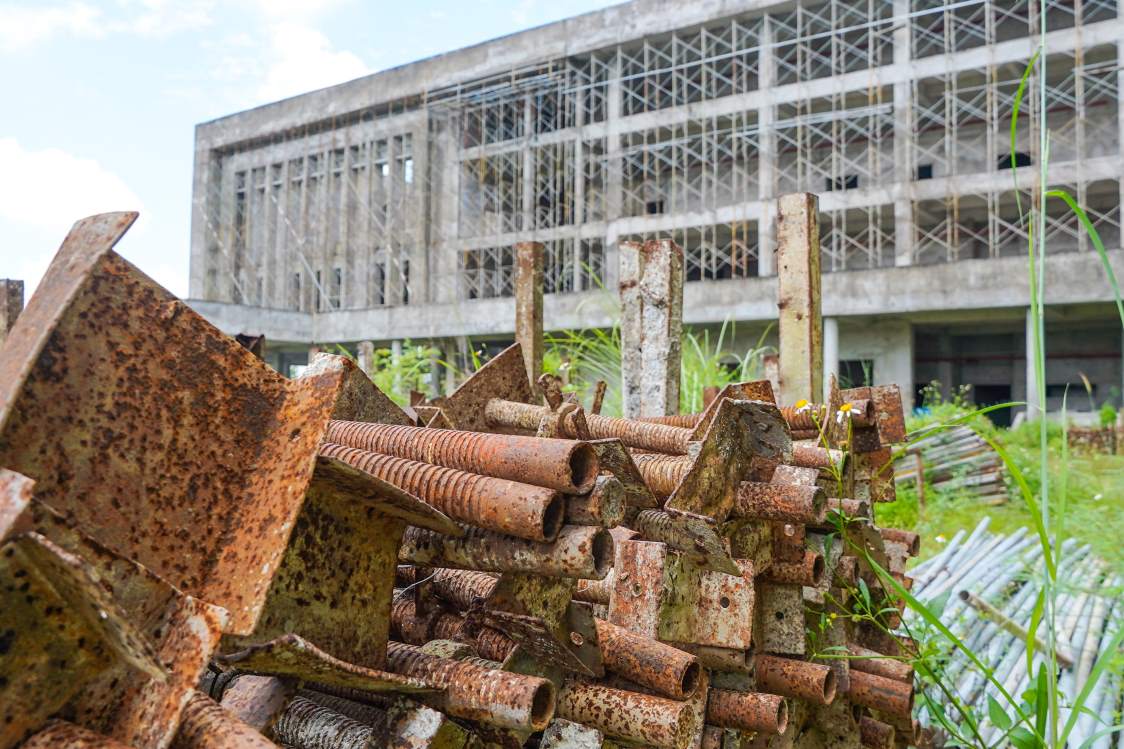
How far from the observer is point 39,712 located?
2.35 ft

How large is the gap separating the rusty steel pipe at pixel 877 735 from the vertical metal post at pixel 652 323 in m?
→ 2.00

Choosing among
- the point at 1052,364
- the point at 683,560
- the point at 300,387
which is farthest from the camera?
the point at 1052,364

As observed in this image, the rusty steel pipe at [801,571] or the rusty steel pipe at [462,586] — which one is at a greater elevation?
the rusty steel pipe at [462,586]

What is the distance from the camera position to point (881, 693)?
2139 mm

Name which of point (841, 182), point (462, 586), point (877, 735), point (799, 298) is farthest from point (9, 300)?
point (841, 182)

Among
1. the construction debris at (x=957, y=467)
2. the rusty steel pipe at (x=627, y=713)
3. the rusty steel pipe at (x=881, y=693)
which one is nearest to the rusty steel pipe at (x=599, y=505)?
the rusty steel pipe at (x=627, y=713)

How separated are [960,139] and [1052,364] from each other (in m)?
6.61

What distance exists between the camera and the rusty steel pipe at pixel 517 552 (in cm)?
104

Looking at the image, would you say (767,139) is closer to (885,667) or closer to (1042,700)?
(885,667)

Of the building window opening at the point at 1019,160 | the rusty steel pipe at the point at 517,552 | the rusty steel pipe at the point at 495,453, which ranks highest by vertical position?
the building window opening at the point at 1019,160

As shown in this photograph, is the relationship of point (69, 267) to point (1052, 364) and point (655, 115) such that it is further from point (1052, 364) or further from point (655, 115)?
point (1052, 364)

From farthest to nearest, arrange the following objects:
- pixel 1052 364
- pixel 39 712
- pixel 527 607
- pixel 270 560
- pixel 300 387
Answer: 1. pixel 1052 364
2. pixel 527 607
3. pixel 300 387
4. pixel 270 560
5. pixel 39 712

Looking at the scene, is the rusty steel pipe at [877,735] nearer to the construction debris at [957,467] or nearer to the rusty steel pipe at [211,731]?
the rusty steel pipe at [211,731]

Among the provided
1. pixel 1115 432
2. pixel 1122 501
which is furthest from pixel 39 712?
pixel 1115 432
